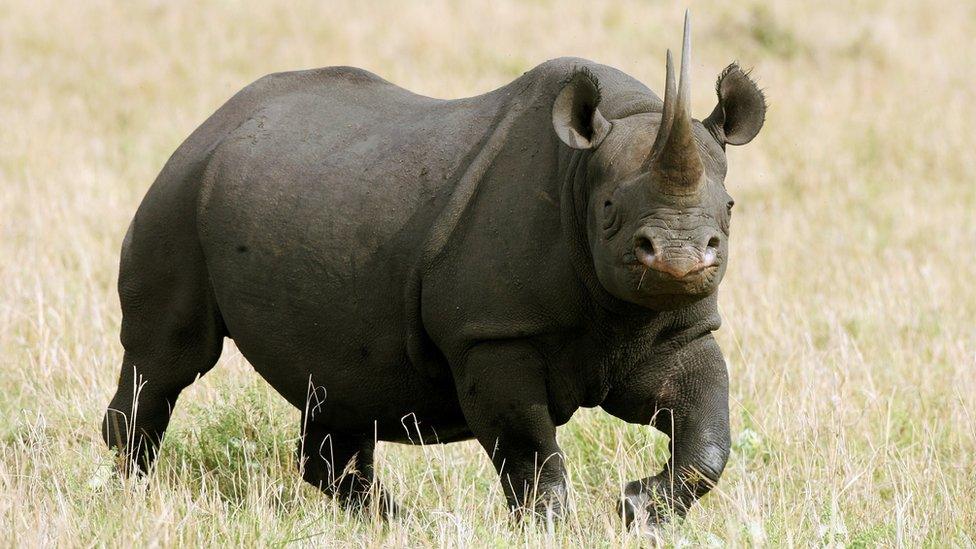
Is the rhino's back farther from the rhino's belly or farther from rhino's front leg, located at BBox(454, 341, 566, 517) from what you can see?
rhino's front leg, located at BBox(454, 341, 566, 517)

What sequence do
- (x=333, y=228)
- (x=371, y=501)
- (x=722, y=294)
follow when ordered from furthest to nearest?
(x=722, y=294) → (x=371, y=501) → (x=333, y=228)

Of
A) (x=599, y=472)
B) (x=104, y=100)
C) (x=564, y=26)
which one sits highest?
(x=564, y=26)

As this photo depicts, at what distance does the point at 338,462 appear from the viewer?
6324 millimetres

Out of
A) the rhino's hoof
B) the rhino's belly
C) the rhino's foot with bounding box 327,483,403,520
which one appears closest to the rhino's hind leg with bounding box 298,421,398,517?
the rhino's foot with bounding box 327,483,403,520

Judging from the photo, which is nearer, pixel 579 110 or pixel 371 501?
pixel 579 110

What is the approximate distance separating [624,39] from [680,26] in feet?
3.22

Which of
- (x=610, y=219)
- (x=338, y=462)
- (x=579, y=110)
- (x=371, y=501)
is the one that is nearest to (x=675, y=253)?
(x=610, y=219)

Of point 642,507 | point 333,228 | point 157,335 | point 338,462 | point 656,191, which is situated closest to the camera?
point 656,191

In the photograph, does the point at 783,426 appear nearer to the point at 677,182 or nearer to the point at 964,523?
the point at 964,523

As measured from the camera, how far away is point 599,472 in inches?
248

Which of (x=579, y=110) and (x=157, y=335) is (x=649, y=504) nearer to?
(x=579, y=110)

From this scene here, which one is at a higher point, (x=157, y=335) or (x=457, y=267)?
(x=457, y=267)

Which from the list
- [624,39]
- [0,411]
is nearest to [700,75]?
[624,39]

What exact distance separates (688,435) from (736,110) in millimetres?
1090
